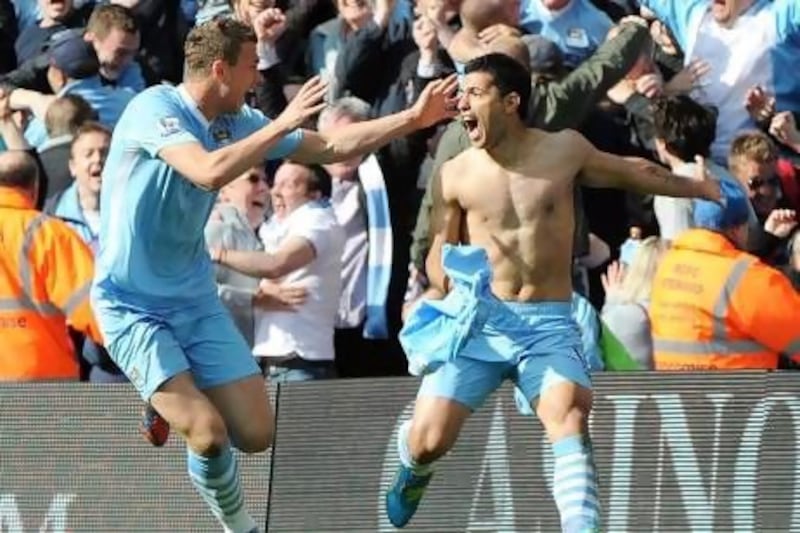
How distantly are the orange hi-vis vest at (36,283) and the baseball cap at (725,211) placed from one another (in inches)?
127

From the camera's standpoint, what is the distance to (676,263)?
11.7 m

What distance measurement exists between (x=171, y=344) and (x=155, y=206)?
0.63 m

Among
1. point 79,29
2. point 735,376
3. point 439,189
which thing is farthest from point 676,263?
point 79,29

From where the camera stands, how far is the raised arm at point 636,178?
10.4m

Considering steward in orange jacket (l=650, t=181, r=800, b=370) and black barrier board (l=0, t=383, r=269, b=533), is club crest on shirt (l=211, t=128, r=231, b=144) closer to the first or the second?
black barrier board (l=0, t=383, r=269, b=533)

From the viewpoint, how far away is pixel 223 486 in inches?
419

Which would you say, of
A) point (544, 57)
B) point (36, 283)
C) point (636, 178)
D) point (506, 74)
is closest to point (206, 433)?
point (506, 74)

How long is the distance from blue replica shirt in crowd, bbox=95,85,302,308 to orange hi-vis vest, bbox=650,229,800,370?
7.32 ft

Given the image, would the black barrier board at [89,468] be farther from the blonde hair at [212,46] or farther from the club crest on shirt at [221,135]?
the blonde hair at [212,46]

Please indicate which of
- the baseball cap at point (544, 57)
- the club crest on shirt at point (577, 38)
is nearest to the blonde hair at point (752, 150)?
the baseball cap at point (544, 57)

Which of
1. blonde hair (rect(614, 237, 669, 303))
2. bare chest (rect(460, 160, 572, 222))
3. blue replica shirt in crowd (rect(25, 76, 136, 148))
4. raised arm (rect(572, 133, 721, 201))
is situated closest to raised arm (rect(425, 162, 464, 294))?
bare chest (rect(460, 160, 572, 222))

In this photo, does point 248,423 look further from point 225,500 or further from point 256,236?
point 256,236

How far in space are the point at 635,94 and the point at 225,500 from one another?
3.80m

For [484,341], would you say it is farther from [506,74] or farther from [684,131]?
[684,131]
